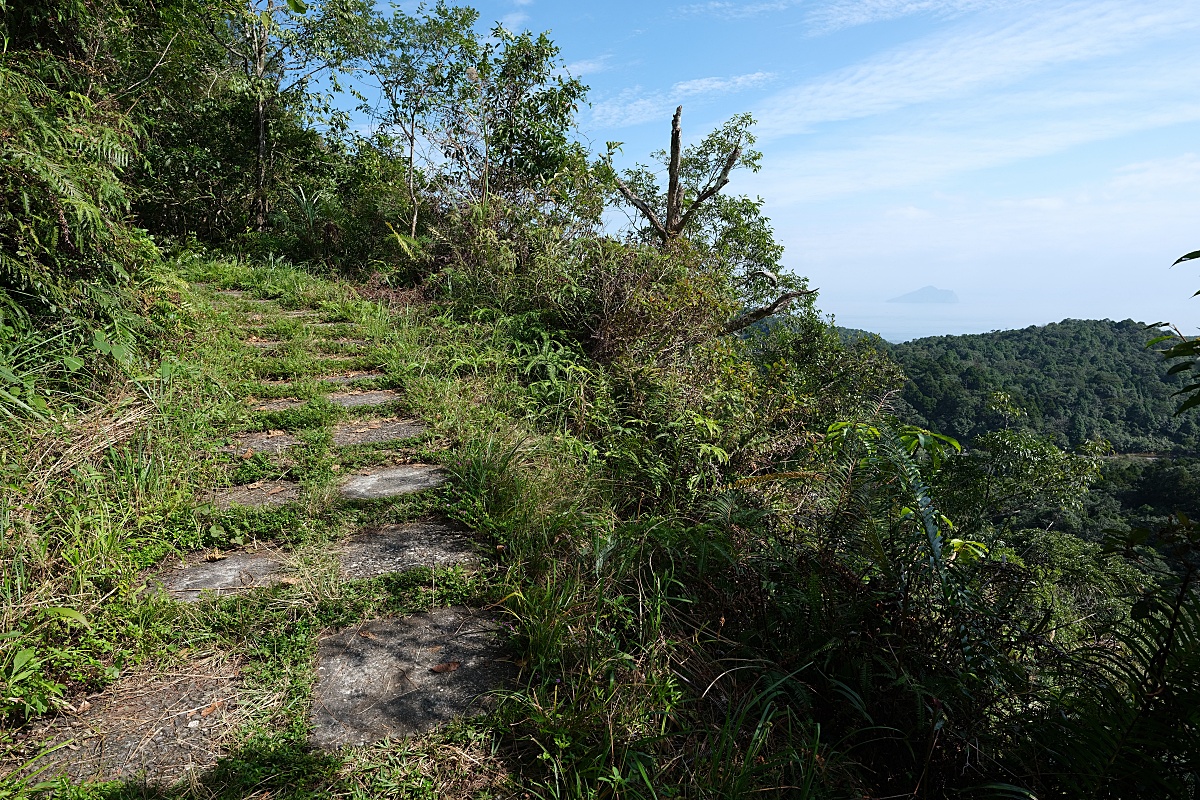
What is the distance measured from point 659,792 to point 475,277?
235 inches

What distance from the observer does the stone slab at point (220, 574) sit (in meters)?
2.35

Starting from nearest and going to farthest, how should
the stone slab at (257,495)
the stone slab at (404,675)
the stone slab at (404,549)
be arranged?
1. the stone slab at (404,675)
2. the stone slab at (404,549)
3. the stone slab at (257,495)

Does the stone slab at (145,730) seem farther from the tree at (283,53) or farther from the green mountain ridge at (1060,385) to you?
the green mountain ridge at (1060,385)

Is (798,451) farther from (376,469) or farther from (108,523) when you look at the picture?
(108,523)

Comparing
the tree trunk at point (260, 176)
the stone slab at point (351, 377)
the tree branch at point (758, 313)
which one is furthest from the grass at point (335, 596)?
the tree trunk at point (260, 176)

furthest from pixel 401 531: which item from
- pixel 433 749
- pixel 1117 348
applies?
pixel 1117 348

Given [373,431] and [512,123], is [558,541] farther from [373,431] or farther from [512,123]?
[512,123]

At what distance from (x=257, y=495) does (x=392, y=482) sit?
644mm

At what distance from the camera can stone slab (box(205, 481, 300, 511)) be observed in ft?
9.56

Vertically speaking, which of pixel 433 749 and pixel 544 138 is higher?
pixel 544 138

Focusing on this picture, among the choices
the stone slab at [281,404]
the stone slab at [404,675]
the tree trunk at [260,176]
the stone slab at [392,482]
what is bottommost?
the stone slab at [404,675]

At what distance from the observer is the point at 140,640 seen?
2.07m

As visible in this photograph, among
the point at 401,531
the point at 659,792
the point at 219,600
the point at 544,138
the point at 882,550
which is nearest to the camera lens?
the point at 659,792

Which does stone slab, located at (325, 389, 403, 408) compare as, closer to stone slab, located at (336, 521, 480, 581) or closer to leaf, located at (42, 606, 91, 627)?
stone slab, located at (336, 521, 480, 581)
